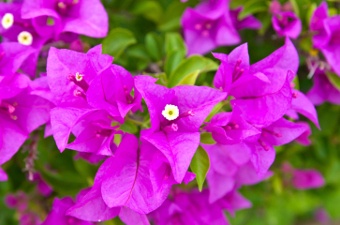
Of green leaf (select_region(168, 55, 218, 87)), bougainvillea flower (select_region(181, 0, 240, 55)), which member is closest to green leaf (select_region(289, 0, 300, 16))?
bougainvillea flower (select_region(181, 0, 240, 55))

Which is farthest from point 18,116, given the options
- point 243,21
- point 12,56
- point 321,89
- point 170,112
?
point 321,89

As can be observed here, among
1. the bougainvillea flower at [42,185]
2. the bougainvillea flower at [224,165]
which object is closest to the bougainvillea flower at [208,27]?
the bougainvillea flower at [224,165]

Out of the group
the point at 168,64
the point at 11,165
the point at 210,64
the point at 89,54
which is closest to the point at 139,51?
the point at 168,64

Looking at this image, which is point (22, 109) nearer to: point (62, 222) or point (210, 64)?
point (62, 222)

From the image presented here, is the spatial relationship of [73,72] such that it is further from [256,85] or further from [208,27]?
[208,27]

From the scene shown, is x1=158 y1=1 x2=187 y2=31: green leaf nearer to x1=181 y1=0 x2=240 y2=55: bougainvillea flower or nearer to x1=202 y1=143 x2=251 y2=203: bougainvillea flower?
x1=181 y1=0 x2=240 y2=55: bougainvillea flower

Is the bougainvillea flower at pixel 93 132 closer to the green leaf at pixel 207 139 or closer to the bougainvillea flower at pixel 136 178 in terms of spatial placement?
the bougainvillea flower at pixel 136 178
